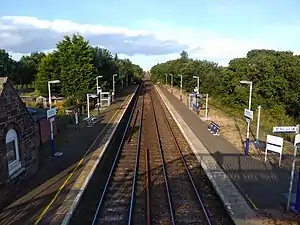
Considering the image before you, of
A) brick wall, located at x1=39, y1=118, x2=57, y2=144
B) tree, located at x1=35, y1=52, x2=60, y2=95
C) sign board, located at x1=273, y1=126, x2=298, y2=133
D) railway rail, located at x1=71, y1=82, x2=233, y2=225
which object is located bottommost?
railway rail, located at x1=71, y1=82, x2=233, y2=225

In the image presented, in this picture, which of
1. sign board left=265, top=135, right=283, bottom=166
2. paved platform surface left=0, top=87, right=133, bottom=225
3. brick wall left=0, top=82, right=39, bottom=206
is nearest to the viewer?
paved platform surface left=0, top=87, right=133, bottom=225

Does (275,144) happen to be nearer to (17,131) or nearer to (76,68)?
(17,131)

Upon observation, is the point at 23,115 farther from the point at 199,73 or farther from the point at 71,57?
the point at 199,73

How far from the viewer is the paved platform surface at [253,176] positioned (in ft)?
36.5

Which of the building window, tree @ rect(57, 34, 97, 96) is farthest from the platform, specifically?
tree @ rect(57, 34, 97, 96)

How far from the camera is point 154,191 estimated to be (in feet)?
42.7

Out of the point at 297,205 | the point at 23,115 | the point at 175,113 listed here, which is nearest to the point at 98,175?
the point at 23,115

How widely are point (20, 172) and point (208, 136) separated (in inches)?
514

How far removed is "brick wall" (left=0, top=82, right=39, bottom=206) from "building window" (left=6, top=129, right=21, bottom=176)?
175 mm

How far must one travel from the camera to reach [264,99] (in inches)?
1487

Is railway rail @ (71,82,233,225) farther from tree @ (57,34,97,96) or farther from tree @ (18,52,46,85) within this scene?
tree @ (18,52,46,85)

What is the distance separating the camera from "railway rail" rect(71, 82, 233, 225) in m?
10.7

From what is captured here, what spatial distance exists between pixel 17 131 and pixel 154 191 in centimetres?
562

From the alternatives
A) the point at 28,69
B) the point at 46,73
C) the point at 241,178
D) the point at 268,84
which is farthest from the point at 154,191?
the point at 28,69
